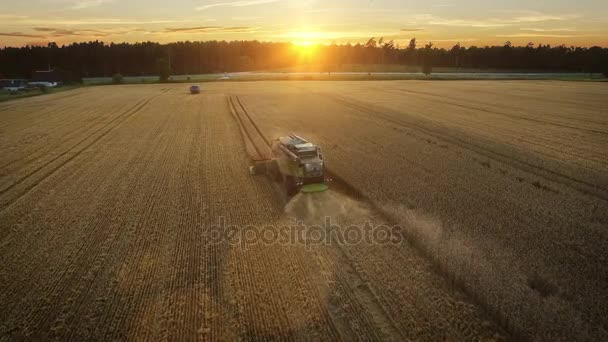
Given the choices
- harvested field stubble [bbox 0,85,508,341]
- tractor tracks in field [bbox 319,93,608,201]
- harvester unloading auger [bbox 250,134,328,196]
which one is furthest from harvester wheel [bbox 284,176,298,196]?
tractor tracks in field [bbox 319,93,608,201]

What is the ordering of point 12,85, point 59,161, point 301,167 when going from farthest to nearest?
point 12,85 < point 59,161 < point 301,167

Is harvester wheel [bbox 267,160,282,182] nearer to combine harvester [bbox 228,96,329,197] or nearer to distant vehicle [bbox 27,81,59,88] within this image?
combine harvester [bbox 228,96,329,197]

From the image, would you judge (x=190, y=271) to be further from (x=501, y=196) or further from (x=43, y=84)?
(x=43, y=84)


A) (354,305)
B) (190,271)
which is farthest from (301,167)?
Answer: (354,305)

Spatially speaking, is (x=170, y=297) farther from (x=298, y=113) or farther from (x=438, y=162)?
(x=298, y=113)

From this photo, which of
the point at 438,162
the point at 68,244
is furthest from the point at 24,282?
the point at 438,162

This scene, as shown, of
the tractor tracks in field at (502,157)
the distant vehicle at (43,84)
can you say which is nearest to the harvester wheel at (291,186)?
the tractor tracks in field at (502,157)
